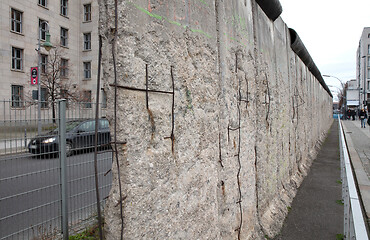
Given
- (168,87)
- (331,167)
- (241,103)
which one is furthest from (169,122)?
(331,167)

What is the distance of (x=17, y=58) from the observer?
23.0 m

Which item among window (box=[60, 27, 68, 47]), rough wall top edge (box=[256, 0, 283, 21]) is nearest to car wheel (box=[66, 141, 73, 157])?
rough wall top edge (box=[256, 0, 283, 21])

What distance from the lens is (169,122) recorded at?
195cm

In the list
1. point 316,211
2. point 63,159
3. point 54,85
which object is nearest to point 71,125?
point 63,159

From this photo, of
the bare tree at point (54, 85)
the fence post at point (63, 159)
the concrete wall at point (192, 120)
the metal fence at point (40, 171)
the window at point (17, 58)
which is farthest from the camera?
the window at point (17, 58)

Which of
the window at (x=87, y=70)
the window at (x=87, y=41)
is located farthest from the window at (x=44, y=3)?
the window at (x=87, y=70)

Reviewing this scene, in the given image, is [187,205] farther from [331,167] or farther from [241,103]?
[331,167]

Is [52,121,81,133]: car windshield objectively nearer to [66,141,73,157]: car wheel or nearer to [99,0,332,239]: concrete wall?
[66,141,73,157]: car wheel

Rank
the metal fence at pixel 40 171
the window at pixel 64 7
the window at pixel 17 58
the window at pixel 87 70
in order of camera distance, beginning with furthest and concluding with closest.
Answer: the window at pixel 87 70
the window at pixel 64 7
the window at pixel 17 58
the metal fence at pixel 40 171

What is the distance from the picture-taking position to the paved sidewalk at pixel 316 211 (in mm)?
3893

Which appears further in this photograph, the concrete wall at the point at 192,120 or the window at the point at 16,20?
the window at the point at 16,20

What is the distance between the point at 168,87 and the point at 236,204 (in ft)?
5.26

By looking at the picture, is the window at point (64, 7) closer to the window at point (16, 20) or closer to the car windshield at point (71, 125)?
the window at point (16, 20)

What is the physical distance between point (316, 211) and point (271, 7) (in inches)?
131
